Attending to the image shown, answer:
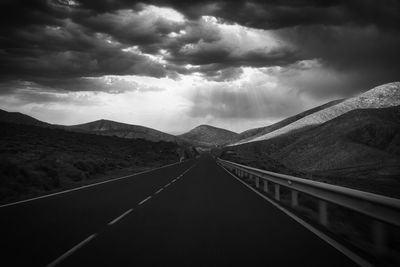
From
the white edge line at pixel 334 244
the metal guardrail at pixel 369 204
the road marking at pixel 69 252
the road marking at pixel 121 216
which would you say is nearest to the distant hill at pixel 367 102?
the metal guardrail at pixel 369 204

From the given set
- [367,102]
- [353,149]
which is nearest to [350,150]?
[353,149]

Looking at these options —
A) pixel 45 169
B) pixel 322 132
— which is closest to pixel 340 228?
pixel 45 169

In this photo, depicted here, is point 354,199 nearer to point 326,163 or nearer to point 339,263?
point 339,263

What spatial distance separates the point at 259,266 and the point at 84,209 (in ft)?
22.9

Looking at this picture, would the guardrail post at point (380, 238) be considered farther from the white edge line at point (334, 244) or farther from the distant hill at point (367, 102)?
the distant hill at point (367, 102)

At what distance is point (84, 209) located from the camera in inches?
434

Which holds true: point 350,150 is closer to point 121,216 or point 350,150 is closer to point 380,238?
point 121,216

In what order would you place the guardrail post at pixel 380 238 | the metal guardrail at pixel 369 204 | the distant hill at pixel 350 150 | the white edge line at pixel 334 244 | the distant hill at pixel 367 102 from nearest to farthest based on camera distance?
1. the white edge line at pixel 334 244
2. the metal guardrail at pixel 369 204
3. the guardrail post at pixel 380 238
4. the distant hill at pixel 350 150
5. the distant hill at pixel 367 102

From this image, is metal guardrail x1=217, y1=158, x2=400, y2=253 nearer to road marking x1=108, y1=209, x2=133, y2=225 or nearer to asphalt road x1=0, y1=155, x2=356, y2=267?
asphalt road x1=0, y1=155, x2=356, y2=267

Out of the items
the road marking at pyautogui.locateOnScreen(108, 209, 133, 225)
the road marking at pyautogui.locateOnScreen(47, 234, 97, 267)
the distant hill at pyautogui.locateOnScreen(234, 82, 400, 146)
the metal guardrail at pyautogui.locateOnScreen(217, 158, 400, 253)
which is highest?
the distant hill at pyautogui.locateOnScreen(234, 82, 400, 146)

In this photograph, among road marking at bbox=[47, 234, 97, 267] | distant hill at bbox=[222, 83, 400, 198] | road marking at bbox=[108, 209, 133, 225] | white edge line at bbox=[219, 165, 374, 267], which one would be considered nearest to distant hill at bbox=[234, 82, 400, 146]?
distant hill at bbox=[222, 83, 400, 198]

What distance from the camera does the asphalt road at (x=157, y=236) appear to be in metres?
5.66

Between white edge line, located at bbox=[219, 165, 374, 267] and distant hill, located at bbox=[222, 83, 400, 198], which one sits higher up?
distant hill, located at bbox=[222, 83, 400, 198]

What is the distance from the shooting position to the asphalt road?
18.6 ft
